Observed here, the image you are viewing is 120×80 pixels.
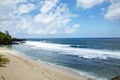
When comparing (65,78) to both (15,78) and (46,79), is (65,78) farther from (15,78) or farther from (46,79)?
(15,78)

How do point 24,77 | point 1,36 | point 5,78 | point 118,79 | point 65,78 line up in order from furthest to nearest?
point 1,36
point 65,78
point 24,77
point 5,78
point 118,79

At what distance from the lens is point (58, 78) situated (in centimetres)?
1727

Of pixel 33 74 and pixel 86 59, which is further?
pixel 86 59

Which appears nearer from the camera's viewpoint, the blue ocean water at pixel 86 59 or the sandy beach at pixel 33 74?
the sandy beach at pixel 33 74

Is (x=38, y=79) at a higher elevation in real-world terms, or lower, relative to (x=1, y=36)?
lower

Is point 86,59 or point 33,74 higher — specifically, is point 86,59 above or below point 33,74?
below

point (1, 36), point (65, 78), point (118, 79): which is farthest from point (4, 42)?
point (118, 79)

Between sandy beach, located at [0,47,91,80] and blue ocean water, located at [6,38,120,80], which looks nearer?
sandy beach, located at [0,47,91,80]

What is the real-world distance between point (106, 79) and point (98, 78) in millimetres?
781

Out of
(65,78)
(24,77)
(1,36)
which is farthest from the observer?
(1,36)

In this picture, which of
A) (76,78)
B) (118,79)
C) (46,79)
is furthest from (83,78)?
(118,79)

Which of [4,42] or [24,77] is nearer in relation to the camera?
[24,77]

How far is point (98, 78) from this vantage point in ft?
61.4

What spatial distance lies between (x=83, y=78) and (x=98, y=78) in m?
1.62
